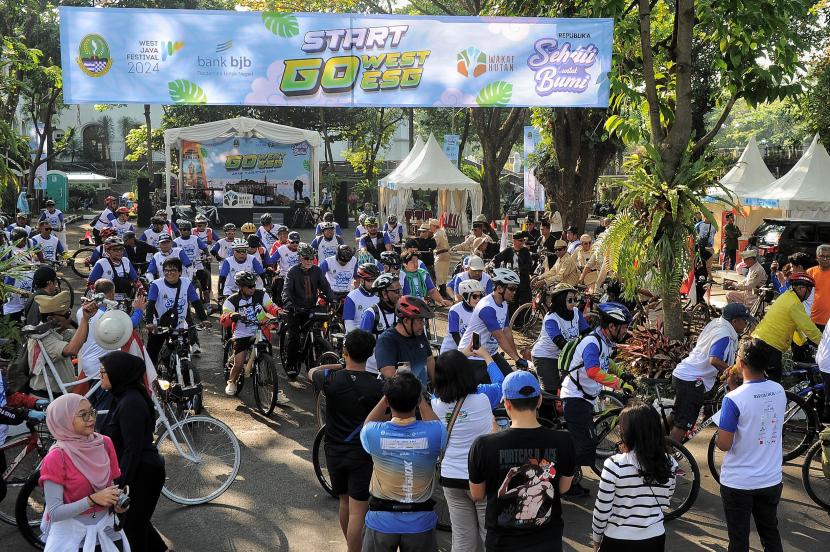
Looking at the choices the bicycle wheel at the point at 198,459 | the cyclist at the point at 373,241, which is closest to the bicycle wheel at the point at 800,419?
the bicycle wheel at the point at 198,459

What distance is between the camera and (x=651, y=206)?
1100 centimetres

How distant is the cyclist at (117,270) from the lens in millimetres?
12711

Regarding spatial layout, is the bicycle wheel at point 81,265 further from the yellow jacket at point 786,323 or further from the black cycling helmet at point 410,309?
the yellow jacket at point 786,323

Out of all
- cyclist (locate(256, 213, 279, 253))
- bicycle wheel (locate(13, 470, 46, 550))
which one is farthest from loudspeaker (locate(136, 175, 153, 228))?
bicycle wheel (locate(13, 470, 46, 550))

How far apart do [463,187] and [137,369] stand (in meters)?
24.3

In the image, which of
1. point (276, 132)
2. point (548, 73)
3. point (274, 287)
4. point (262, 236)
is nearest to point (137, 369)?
point (548, 73)

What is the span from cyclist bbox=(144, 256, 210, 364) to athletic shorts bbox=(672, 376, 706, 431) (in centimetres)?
549

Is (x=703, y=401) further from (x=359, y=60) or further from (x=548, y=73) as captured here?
(x=359, y=60)

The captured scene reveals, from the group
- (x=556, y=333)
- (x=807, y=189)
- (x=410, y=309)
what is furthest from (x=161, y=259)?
(x=807, y=189)

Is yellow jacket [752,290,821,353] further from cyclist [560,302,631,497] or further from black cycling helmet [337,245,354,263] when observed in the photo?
black cycling helmet [337,245,354,263]

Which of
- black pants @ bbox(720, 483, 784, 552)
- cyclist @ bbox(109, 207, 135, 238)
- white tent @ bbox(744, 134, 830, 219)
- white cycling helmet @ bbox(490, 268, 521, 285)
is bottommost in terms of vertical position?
black pants @ bbox(720, 483, 784, 552)

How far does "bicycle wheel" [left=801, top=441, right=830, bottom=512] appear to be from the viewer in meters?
7.66

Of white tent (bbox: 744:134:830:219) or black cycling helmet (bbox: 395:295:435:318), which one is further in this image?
white tent (bbox: 744:134:830:219)

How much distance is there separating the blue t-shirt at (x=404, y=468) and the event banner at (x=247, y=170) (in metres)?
32.0
